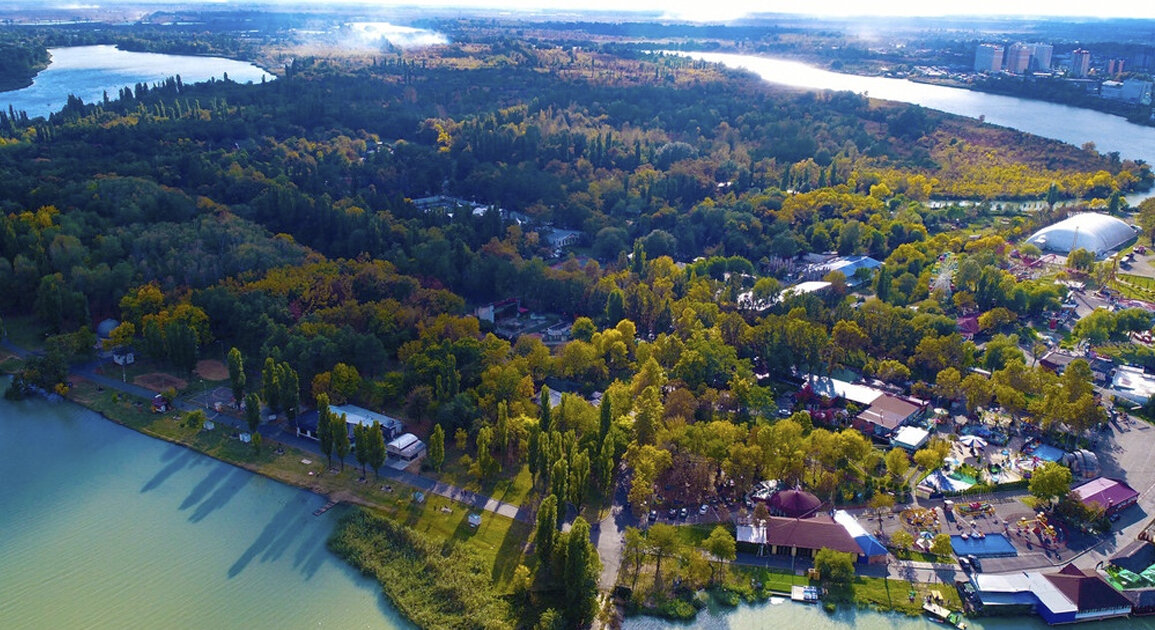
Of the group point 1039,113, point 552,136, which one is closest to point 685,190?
point 552,136

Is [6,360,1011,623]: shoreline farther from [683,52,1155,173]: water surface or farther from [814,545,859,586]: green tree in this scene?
[683,52,1155,173]: water surface

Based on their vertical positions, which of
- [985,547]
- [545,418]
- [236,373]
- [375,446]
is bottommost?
[985,547]

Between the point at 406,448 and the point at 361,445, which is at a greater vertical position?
the point at 361,445

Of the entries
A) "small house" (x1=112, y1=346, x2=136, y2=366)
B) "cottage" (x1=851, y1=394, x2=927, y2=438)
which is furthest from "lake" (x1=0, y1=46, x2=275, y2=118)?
"cottage" (x1=851, y1=394, x2=927, y2=438)

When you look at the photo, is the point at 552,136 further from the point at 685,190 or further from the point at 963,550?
the point at 963,550

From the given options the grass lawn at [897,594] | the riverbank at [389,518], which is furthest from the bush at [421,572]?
the grass lawn at [897,594]

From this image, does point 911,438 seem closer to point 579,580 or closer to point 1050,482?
point 1050,482

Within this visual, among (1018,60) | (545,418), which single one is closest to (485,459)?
(545,418)
